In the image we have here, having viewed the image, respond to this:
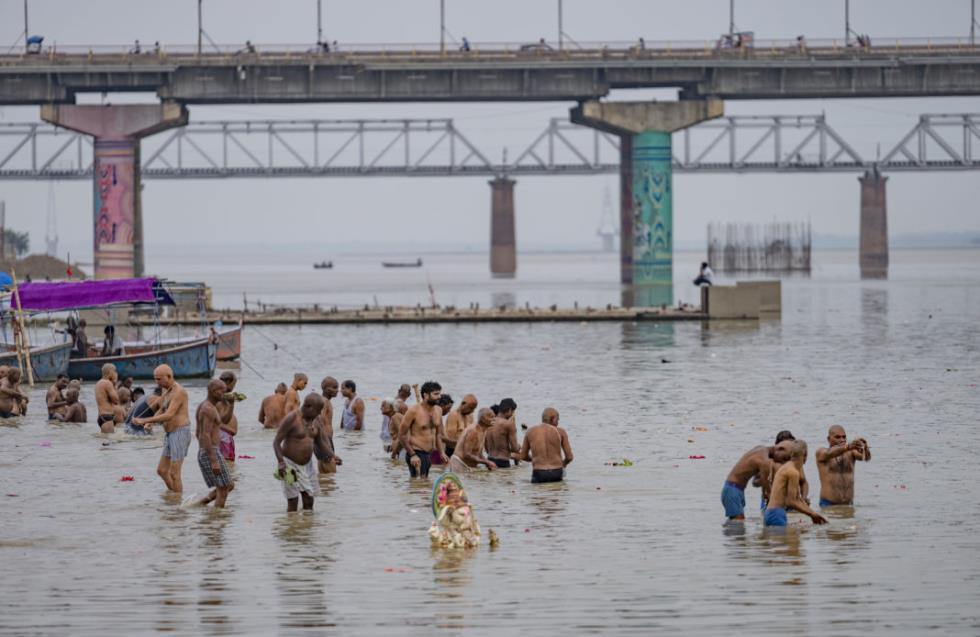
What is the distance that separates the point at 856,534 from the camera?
20.6 m

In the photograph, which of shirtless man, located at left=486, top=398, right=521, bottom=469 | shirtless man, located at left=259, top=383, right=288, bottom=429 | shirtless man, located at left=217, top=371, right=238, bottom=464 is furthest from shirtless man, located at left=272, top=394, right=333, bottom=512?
shirtless man, located at left=259, top=383, right=288, bottom=429

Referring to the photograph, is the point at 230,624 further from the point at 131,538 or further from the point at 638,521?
the point at 638,521

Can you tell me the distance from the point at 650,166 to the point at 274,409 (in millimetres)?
72664

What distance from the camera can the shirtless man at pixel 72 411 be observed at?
34000 millimetres

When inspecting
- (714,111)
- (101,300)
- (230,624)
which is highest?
(714,111)

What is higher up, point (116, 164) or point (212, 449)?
point (116, 164)

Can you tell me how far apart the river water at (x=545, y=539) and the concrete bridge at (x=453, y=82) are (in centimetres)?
5245

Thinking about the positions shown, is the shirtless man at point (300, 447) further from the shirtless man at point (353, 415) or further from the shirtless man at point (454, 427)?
the shirtless man at point (353, 415)

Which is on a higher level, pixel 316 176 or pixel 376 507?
pixel 316 176

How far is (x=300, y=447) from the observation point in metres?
21.0

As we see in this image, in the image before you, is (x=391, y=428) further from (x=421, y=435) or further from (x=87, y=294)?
(x=87, y=294)

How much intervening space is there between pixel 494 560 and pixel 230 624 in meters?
3.99

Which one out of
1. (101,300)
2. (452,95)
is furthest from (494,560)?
(452,95)

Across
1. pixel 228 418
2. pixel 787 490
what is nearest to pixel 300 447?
pixel 228 418
